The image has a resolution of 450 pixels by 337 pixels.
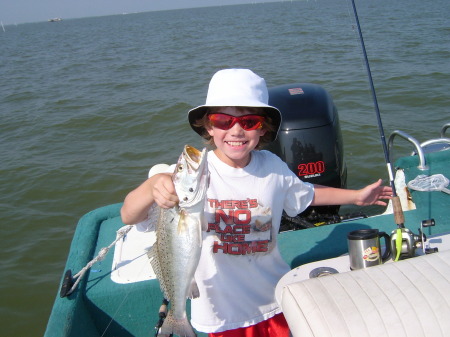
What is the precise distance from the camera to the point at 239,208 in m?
2.22

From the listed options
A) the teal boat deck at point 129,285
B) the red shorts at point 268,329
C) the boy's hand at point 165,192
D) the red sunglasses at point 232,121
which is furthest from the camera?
the teal boat deck at point 129,285

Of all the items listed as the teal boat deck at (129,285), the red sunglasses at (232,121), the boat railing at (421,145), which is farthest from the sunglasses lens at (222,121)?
the boat railing at (421,145)

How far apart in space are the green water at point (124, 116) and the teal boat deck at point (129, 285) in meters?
2.36

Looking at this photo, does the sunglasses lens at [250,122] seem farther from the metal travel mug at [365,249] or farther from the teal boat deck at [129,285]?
the teal boat deck at [129,285]

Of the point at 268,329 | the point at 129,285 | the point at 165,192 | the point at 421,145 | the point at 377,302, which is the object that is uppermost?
the point at 165,192

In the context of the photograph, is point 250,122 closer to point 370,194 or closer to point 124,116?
point 370,194

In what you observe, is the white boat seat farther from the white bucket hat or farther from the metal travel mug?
the white bucket hat

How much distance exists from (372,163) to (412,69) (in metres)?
6.83

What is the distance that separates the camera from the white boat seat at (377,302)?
1.54 metres

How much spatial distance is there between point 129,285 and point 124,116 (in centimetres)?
969

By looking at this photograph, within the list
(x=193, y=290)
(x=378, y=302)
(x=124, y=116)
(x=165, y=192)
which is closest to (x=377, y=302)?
(x=378, y=302)

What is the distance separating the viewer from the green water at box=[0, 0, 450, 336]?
6.73 metres

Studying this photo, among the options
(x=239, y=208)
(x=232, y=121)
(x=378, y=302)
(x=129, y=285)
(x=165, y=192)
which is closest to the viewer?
(x=378, y=302)

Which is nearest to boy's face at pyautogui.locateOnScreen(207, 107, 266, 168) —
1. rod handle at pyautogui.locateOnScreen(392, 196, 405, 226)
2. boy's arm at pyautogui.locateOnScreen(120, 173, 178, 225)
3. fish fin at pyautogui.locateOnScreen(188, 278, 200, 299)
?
boy's arm at pyautogui.locateOnScreen(120, 173, 178, 225)
